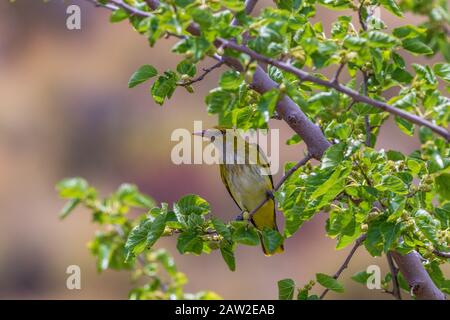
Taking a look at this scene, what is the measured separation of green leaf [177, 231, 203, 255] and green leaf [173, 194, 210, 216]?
68 millimetres

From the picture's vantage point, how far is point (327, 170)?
196 centimetres

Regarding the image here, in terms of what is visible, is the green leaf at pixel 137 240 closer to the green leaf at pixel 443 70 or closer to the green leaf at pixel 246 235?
the green leaf at pixel 246 235

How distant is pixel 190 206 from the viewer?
222cm

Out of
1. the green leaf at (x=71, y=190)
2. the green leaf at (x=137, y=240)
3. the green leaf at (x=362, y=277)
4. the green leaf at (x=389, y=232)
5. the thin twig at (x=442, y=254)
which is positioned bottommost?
the green leaf at (x=362, y=277)

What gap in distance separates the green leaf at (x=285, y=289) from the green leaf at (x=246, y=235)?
0.24 m

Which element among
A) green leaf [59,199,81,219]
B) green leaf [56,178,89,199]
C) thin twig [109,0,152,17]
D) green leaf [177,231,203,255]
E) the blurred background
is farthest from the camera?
the blurred background

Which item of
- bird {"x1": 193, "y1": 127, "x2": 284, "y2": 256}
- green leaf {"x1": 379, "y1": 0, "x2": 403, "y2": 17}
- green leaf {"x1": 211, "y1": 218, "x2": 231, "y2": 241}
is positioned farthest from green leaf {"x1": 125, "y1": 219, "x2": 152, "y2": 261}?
bird {"x1": 193, "y1": 127, "x2": 284, "y2": 256}

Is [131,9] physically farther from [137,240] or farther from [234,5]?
[137,240]

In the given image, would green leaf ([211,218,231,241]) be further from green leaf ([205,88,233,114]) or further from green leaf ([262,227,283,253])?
green leaf ([205,88,233,114])

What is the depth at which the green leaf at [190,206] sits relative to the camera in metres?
2.21

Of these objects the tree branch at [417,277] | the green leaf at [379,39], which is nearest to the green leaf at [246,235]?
the tree branch at [417,277]

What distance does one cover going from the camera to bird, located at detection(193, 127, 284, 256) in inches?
134

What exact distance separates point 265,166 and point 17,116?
22.5 ft

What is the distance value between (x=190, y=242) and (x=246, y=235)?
0.17m
